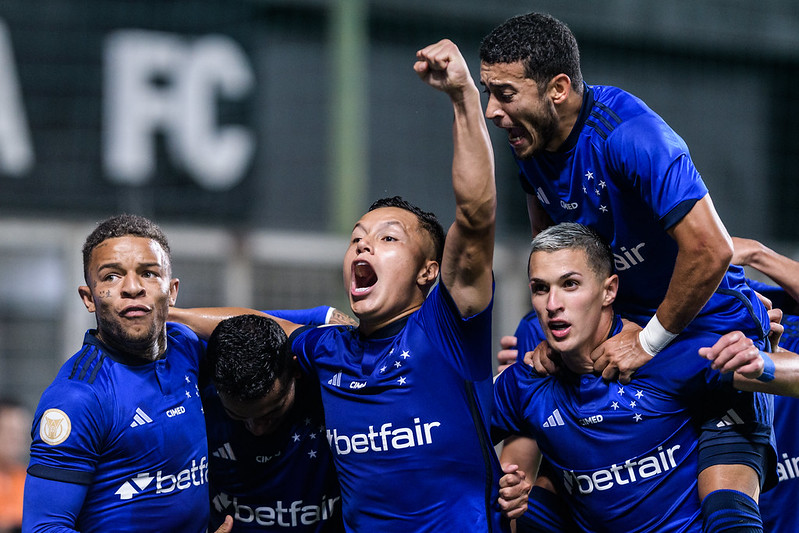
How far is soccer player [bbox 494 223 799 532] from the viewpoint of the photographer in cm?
422

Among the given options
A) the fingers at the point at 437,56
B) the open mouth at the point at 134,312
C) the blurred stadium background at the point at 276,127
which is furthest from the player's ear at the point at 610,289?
the blurred stadium background at the point at 276,127

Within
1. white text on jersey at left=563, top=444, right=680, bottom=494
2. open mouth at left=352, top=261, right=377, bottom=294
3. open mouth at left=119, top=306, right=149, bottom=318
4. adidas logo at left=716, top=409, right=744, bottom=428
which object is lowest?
white text on jersey at left=563, top=444, right=680, bottom=494

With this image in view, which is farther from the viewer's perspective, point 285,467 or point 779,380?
point 285,467

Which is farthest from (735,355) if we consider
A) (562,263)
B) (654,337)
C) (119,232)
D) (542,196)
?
(119,232)

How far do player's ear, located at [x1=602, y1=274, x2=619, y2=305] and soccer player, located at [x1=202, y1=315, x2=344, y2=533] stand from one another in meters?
1.25

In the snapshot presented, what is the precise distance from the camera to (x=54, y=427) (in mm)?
4031

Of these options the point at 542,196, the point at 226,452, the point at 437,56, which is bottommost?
the point at 226,452

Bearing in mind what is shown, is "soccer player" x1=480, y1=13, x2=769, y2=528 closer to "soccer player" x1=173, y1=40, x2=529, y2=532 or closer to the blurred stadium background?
"soccer player" x1=173, y1=40, x2=529, y2=532

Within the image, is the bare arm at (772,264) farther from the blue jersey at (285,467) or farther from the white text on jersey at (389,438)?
the blue jersey at (285,467)

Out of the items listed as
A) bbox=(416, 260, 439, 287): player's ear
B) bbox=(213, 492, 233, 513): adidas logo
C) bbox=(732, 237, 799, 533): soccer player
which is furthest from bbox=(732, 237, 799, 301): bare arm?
bbox=(213, 492, 233, 513): adidas logo

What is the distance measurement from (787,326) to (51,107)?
6.91 meters

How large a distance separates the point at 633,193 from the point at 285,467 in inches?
71.2

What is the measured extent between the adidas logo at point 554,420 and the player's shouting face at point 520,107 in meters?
1.03

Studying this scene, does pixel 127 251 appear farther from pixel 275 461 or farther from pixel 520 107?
pixel 520 107
